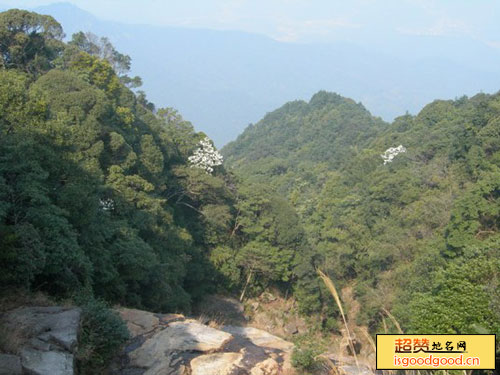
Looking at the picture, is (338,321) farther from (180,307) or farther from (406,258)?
(180,307)

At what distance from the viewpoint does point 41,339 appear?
21.6 ft

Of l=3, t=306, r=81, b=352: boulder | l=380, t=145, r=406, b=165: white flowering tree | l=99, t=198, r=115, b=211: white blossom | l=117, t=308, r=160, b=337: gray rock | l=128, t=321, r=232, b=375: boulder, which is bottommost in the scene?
l=128, t=321, r=232, b=375: boulder

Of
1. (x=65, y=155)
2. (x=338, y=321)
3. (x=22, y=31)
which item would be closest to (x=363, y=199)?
(x=338, y=321)

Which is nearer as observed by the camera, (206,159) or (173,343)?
(173,343)

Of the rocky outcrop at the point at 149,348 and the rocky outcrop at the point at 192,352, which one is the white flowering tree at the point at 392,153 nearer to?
the rocky outcrop at the point at 149,348

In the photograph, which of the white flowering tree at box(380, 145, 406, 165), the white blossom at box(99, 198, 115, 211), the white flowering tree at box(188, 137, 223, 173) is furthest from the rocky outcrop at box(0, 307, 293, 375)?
the white flowering tree at box(380, 145, 406, 165)

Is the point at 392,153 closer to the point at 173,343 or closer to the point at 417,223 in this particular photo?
the point at 417,223

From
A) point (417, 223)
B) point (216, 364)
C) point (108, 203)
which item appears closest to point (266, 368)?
point (216, 364)

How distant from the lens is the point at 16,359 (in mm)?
5676

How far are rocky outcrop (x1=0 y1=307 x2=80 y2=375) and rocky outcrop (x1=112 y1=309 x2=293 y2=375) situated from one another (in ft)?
3.88

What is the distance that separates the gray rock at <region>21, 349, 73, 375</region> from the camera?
19.1ft

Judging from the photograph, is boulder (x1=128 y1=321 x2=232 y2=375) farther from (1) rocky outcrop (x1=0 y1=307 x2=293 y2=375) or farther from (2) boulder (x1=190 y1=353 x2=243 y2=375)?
(2) boulder (x1=190 y1=353 x2=243 y2=375)

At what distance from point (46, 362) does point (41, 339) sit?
0.64 m

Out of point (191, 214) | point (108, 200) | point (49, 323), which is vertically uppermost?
point (191, 214)
